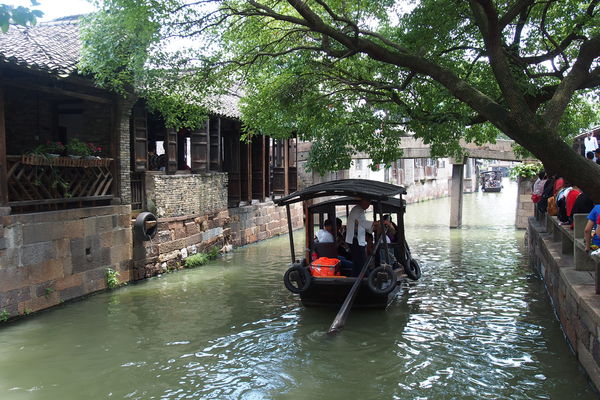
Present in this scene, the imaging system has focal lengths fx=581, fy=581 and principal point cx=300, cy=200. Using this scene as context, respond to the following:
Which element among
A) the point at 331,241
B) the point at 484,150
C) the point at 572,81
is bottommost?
the point at 331,241

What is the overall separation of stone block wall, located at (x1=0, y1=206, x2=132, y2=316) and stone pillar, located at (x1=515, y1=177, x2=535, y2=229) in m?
15.5

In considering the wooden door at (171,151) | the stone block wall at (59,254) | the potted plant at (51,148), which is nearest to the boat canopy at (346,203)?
the stone block wall at (59,254)

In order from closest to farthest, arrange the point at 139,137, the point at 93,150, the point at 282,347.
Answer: the point at 282,347, the point at 93,150, the point at 139,137

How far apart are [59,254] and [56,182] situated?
1334mm

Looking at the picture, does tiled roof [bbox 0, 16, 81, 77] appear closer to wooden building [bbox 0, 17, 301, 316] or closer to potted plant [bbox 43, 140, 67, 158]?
wooden building [bbox 0, 17, 301, 316]

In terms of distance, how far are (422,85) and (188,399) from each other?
27.8 ft

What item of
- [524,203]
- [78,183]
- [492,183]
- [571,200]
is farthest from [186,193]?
[492,183]

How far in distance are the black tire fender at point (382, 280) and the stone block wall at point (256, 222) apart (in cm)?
1003

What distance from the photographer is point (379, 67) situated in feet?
39.6

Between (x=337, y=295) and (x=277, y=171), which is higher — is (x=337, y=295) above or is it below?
below

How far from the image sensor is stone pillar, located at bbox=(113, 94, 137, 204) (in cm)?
1258

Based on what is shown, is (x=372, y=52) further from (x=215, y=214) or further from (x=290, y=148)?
(x=290, y=148)

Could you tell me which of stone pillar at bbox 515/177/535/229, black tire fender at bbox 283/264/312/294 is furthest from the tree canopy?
stone pillar at bbox 515/177/535/229

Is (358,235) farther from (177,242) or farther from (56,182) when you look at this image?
(177,242)
